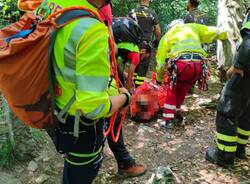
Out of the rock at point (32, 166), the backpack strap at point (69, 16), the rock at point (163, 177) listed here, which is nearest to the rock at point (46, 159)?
the rock at point (32, 166)

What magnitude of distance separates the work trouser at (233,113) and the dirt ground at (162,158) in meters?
0.33

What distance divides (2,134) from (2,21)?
142 centimetres

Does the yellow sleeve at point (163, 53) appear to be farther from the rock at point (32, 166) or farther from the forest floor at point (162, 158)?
the rock at point (32, 166)

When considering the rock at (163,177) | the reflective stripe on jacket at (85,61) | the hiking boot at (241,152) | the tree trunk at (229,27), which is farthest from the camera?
the tree trunk at (229,27)

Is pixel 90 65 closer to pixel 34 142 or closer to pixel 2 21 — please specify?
pixel 34 142

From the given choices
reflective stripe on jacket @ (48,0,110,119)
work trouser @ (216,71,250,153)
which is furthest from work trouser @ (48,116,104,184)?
work trouser @ (216,71,250,153)

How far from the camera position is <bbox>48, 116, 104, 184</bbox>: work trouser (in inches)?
98.3

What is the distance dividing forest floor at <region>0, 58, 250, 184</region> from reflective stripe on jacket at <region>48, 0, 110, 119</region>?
6.42 ft

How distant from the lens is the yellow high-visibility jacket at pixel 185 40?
5.25m

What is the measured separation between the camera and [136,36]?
4875 millimetres

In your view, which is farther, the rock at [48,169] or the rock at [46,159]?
the rock at [46,159]

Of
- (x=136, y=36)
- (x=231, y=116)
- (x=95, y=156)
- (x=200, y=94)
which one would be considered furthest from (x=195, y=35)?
(x=95, y=156)

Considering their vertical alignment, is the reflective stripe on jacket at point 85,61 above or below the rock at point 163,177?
above

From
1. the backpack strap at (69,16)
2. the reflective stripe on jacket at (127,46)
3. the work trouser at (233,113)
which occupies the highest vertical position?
the backpack strap at (69,16)
